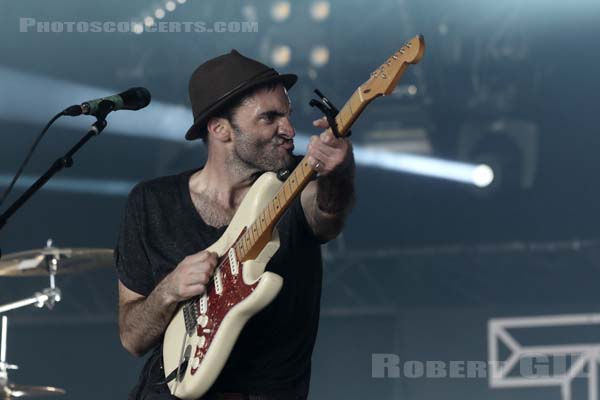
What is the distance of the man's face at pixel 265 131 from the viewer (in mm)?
2260

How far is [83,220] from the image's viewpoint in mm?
6262

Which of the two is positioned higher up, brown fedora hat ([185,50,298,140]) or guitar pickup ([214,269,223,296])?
brown fedora hat ([185,50,298,140])

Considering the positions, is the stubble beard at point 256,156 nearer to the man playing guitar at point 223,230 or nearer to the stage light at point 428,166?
the man playing guitar at point 223,230

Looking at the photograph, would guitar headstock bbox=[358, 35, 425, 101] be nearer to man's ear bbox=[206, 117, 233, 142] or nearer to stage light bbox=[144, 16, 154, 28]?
man's ear bbox=[206, 117, 233, 142]

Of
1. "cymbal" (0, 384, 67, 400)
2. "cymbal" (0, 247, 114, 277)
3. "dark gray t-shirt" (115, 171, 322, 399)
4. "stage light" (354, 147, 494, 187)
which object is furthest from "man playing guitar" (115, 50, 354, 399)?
"stage light" (354, 147, 494, 187)

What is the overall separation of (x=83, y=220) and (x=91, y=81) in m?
0.88

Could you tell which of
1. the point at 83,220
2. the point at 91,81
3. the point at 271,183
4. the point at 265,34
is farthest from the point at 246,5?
the point at 271,183

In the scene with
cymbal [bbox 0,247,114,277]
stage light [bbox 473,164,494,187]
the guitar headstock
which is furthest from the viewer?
stage light [bbox 473,164,494,187]

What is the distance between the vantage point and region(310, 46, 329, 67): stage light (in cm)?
567

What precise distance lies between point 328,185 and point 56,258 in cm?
277

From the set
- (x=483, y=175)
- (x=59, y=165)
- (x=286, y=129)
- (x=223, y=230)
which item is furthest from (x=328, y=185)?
(x=483, y=175)

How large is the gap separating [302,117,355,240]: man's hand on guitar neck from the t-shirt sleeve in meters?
0.41

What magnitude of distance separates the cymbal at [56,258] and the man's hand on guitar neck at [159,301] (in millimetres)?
2122

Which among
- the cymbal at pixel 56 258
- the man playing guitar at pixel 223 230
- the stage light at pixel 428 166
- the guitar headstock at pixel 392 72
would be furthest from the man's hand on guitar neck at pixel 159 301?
the stage light at pixel 428 166
